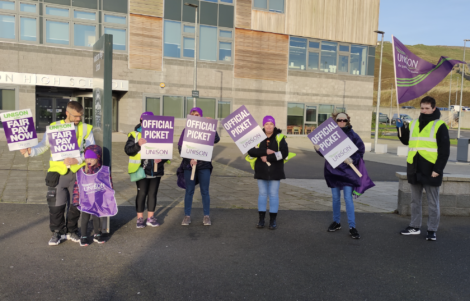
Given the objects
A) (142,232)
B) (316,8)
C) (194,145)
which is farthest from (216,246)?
(316,8)

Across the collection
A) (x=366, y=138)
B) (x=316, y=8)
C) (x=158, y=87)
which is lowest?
(x=366, y=138)

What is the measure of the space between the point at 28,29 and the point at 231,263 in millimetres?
22956

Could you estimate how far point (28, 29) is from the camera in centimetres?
2317

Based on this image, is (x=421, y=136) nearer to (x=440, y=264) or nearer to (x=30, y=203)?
(x=440, y=264)

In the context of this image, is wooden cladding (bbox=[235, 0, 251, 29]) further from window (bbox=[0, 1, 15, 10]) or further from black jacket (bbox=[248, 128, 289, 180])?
black jacket (bbox=[248, 128, 289, 180])

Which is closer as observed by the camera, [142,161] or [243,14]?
[142,161]

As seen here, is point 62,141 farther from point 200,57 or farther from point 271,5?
point 271,5

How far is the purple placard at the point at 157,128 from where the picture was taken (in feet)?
20.0

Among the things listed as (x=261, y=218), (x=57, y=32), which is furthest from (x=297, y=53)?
(x=261, y=218)

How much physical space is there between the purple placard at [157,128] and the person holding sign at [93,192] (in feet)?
2.60

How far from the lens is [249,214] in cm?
747

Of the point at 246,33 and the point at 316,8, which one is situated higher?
the point at 316,8

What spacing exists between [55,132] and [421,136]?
5.09 m

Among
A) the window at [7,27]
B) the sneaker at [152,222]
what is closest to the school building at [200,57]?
the window at [7,27]
